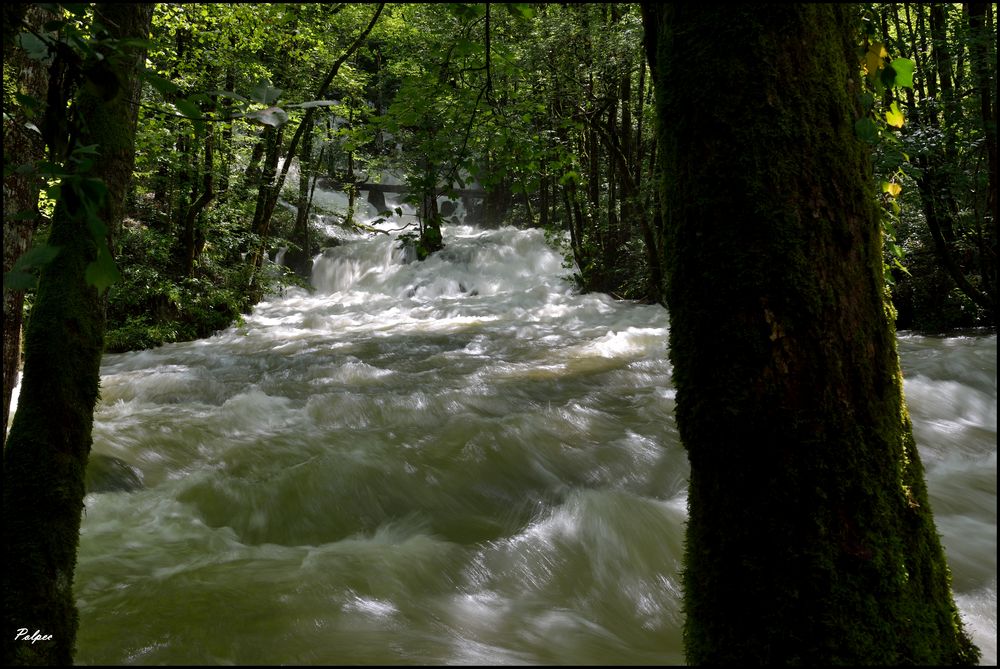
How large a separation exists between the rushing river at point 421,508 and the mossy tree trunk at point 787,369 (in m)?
1.38

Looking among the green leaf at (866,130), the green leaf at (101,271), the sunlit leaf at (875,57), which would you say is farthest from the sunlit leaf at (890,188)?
the green leaf at (101,271)

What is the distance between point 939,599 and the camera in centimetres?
136

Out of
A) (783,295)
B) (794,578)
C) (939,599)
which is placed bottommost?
(939,599)

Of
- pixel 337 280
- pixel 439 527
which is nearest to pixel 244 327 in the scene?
pixel 337 280

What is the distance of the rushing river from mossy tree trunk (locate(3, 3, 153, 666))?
2.25 ft

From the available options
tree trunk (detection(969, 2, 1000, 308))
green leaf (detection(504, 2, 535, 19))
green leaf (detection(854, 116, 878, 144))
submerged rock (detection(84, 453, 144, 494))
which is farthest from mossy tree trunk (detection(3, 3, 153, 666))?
tree trunk (detection(969, 2, 1000, 308))

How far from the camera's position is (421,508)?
13.3ft

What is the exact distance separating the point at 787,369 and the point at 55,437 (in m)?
1.87

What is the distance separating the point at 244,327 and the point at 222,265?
2419 millimetres

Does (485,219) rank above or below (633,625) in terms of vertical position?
above

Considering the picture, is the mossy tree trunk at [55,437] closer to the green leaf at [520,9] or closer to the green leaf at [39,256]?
the green leaf at [39,256]

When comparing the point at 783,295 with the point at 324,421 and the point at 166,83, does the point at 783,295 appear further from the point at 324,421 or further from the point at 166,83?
the point at 324,421

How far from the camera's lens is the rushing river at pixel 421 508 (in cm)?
250

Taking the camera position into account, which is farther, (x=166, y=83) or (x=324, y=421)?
(x=324, y=421)
